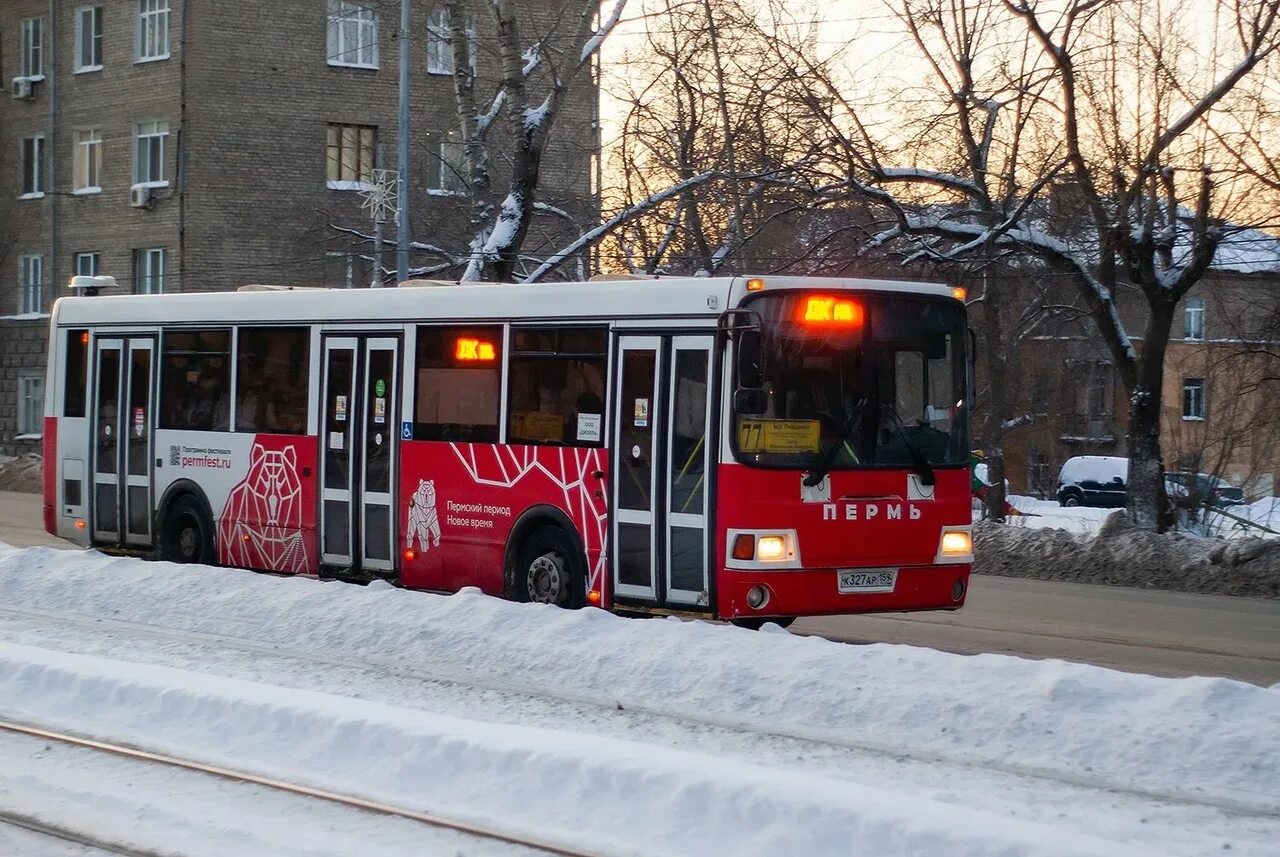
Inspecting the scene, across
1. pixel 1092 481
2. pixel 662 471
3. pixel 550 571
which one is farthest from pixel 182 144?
pixel 662 471

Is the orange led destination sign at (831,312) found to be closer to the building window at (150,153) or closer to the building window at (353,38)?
the building window at (353,38)

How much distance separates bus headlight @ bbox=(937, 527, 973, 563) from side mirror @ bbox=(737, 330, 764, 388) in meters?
1.96

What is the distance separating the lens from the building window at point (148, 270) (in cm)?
4262

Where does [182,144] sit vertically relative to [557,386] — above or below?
above

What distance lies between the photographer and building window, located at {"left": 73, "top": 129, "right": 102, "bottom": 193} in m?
44.4

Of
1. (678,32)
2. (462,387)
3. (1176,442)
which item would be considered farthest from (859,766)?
(1176,442)

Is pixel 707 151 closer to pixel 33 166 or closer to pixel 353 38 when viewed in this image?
pixel 353 38

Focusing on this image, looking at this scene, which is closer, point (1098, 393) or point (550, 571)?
point (550, 571)

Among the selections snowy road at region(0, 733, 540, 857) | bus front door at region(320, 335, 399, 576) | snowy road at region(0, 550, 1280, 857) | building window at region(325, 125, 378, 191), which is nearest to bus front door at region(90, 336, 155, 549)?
bus front door at region(320, 335, 399, 576)

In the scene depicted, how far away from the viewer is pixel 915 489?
39.9ft

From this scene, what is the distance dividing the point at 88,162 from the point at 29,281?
4.06 meters

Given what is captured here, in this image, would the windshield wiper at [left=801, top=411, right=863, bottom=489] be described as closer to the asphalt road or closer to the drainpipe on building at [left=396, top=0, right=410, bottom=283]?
the asphalt road

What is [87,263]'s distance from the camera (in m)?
45.1

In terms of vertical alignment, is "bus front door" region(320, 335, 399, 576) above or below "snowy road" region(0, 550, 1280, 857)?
above
